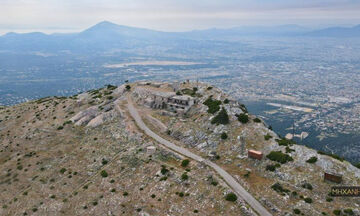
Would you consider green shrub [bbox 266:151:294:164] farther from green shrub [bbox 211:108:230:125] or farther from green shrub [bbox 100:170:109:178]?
green shrub [bbox 100:170:109:178]

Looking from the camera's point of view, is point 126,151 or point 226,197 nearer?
point 226,197

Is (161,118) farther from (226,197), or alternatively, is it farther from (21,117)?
(21,117)

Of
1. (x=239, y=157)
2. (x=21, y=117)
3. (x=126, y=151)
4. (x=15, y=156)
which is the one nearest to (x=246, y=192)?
(x=239, y=157)

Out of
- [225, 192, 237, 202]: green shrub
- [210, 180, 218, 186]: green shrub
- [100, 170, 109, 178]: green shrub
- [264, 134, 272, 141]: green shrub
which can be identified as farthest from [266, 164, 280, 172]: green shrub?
[100, 170, 109, 178]: green shrub

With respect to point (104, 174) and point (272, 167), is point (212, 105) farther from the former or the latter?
point (104, 174)

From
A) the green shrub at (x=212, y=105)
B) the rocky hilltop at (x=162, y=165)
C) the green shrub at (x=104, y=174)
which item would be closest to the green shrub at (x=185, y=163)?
the rocky hilltop at (x=162, y=165)

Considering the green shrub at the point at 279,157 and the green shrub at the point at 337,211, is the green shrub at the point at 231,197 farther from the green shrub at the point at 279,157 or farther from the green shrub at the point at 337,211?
the green shrub at the point at 337,211
